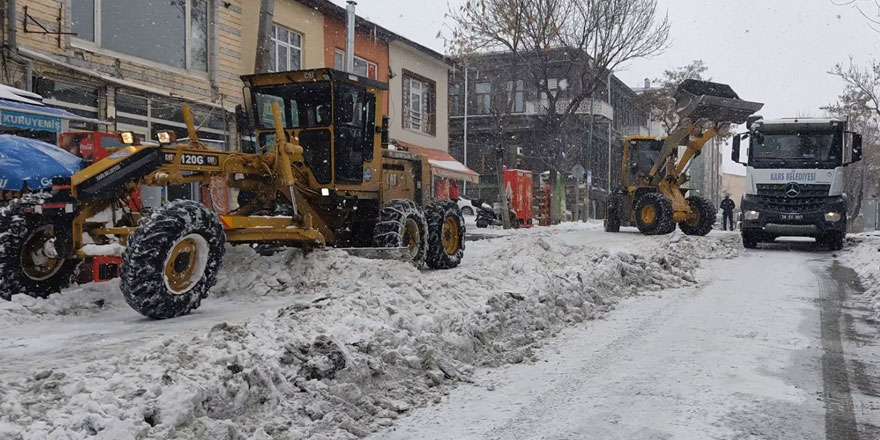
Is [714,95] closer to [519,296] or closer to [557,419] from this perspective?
[519,296]

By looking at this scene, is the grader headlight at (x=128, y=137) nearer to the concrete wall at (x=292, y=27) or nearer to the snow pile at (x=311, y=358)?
the snow pile at (x=311, y=358)

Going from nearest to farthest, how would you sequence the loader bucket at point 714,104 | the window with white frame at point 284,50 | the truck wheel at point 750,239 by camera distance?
the truck wheel at point 750,239 → the loader bucket at point 714,104 → the window with white frame at point 284,50

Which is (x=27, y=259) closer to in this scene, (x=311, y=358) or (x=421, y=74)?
(x=311, y=358)

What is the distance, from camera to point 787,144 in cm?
1600

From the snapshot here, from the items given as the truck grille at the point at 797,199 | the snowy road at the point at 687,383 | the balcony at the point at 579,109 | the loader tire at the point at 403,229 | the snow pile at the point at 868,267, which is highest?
the balcony at the point at 579,109

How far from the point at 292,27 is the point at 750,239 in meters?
13.1

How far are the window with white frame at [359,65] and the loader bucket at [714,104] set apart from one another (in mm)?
10323

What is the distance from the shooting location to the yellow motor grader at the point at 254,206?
6.34 meters

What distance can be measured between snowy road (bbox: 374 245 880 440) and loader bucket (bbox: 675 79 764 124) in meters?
9.86

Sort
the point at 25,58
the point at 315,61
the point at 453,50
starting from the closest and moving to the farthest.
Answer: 1. the point at 25,58
2. the point at 315,61
3. the point at 453,50

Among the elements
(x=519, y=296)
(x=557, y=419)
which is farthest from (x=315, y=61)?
(x=557, y=419)

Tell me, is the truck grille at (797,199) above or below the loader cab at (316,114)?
below

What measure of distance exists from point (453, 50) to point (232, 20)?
11376mm

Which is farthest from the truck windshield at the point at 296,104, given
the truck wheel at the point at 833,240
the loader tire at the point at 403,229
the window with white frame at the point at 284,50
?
the truck wheel at the point at 833,240
